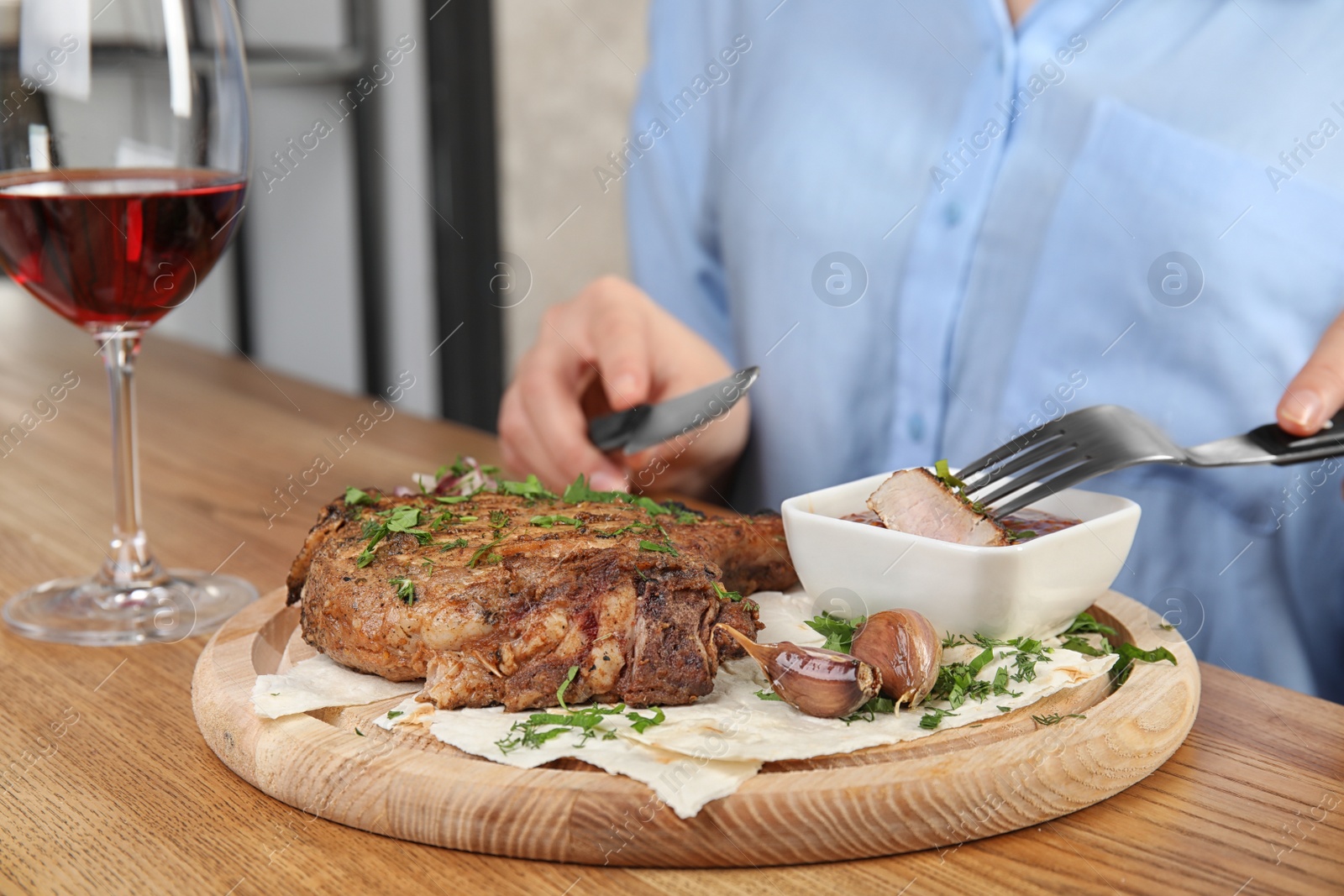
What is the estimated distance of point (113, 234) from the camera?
1.25 metres

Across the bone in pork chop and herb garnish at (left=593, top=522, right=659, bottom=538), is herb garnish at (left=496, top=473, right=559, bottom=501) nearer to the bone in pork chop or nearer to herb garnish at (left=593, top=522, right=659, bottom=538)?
herb garnish at (left=593, top=522, right=659, bottom=538)

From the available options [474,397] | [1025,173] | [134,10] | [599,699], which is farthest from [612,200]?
[599,699]

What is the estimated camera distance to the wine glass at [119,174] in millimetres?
1182

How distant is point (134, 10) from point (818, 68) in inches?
54.3

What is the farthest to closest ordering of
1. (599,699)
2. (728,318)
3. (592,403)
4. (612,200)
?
(612,200)
(728,318)
(592,403)
(599,699)

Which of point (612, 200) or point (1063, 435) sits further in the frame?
point (612, 200)

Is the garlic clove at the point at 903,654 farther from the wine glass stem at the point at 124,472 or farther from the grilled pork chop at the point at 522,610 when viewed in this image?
the wine glass stem at the point at 124,472

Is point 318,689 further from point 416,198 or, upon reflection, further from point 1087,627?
point 416,198

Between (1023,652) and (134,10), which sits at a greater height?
(134,10)

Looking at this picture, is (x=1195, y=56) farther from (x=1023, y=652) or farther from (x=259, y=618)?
(x=259, y=618)

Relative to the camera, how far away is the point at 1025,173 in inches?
77.5

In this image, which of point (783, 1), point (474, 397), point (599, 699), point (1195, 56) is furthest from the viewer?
point (474, 397)

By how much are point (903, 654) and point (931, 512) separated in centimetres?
21

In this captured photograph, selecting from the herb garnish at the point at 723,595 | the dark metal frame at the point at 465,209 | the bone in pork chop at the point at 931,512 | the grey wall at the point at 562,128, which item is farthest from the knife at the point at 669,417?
the dark metal frame at the point at 465,209
